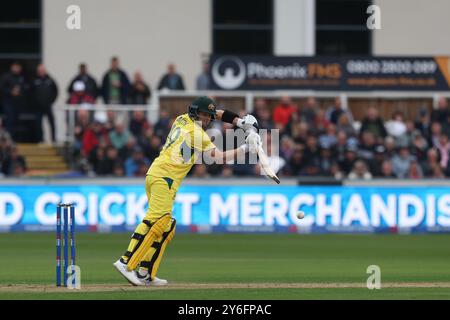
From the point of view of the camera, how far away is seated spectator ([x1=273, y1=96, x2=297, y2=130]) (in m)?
28.7

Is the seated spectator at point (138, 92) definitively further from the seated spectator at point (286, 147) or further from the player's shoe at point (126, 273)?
the player's shoe at point (126, 273)

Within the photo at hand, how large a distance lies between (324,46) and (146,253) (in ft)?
66.2

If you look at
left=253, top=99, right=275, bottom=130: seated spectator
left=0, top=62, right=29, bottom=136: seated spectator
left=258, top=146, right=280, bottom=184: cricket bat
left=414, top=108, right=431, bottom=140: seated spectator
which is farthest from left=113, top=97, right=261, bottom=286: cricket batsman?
left=0, top=62, right=29, bottom=136: seated spectator

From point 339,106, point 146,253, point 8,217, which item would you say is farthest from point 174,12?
point 146,253

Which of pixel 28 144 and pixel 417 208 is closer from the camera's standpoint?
pixel 417 208

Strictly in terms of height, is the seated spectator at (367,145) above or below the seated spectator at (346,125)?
below

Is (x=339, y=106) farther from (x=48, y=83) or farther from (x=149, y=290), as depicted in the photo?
(x=149, y=290)

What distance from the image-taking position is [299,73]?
3100 centimetres

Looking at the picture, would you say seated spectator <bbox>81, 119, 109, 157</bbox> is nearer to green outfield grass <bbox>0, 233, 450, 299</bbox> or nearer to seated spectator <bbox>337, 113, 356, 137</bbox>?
green outfield grass <bbox>0, 233, 450, 299</bbox>

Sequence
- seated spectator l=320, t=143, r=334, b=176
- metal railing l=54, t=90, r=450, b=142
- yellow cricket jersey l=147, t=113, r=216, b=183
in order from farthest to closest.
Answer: metal railing l=54, t=90, r=450, b=142
seated spectator l=320, t=143, r=334, b=176
yellow cricket jersey l=147, t=113, r=216, b=183

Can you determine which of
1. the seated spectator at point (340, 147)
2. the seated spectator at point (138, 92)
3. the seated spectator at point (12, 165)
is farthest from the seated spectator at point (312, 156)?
the seated spectator at point (12, 165)

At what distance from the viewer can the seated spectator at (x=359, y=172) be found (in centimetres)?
2742

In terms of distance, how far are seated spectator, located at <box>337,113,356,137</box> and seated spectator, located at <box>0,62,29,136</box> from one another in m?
7.35

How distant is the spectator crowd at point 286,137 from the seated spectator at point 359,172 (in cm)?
2
